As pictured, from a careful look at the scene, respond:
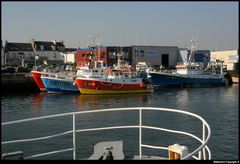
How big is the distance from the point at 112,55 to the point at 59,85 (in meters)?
26.1

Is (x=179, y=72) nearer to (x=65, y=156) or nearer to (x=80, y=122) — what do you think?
(x=80, y=122)

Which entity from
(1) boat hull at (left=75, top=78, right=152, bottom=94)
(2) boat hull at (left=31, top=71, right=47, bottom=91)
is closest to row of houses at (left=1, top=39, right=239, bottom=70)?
(2) boat hull at (left=31, top=71, right=47, bottom=91)

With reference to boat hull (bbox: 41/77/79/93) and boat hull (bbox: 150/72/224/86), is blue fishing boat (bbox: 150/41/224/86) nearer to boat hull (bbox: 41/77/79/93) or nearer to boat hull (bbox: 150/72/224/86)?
boat hull (bbox: 150/72/224/86)

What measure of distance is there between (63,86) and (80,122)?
22.5 metres

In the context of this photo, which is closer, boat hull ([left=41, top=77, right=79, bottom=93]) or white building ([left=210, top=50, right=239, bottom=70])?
boat hull ([left=41, top=77, right=79, bottom=93])

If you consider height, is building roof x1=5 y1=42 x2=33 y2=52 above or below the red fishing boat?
above

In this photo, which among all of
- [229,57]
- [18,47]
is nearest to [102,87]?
[229,57]

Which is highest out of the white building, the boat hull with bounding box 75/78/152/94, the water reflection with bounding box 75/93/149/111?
the white building

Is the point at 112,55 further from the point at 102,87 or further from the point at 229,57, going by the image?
the point at 102,87

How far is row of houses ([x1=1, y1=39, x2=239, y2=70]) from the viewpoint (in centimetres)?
6544

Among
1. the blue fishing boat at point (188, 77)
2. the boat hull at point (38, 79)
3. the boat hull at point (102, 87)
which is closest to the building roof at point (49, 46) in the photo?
the blue fishing boat at point (188, 77)

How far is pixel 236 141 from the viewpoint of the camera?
1367 cm

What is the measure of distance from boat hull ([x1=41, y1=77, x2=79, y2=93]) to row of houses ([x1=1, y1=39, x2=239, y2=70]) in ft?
62.2

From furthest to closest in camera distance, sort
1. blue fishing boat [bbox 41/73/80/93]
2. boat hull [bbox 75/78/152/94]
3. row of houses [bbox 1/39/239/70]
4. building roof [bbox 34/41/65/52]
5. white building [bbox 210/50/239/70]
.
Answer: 1. building roof [bbox 34/41/65/52]
2. white building [bbox 210/50/239/70]
3. row of houses [bbox 1/39/239/70]
4. blue fishing boat [bbox 41/73/80/93]
5. boat hull [bbox 75/78/152/94]
